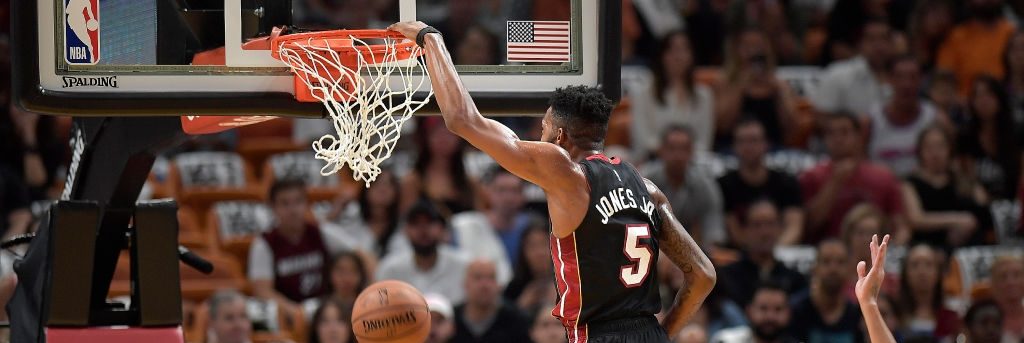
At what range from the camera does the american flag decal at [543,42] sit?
6.17m

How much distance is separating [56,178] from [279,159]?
1.53 meters

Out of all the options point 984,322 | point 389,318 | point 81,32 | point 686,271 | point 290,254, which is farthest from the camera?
point 290,254

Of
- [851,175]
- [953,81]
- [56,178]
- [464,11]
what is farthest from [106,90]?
[953,81]

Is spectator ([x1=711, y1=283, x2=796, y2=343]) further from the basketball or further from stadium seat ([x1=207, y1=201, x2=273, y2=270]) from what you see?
stadium seat ([x1=207, y1=201, x2=273, y2=270])

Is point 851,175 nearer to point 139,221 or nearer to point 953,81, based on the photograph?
point 953,81

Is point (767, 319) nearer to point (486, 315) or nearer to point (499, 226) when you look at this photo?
point (486, 315)

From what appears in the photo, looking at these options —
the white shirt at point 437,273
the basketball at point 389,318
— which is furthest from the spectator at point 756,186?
the basketball at point 389,318

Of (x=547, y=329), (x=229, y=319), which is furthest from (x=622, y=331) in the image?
(x=229, y=319)

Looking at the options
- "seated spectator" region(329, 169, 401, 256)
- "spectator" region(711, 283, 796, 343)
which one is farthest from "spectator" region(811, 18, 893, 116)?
"seated spectator" region(329, 169, 401, 256)

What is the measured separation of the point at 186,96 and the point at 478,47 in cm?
162

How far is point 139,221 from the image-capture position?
21.7 ft

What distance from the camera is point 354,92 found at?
592 centimetres

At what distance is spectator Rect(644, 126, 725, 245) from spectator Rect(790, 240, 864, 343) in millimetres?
1080

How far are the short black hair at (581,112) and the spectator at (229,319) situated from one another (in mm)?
3665
